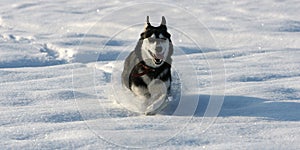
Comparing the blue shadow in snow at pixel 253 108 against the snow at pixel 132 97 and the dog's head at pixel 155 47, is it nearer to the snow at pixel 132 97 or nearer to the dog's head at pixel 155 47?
the snow at pixel 132 97

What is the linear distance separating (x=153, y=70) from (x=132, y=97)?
31 centimetres

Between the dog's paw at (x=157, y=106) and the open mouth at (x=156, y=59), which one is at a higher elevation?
the open mouth at (x=156, y=59)

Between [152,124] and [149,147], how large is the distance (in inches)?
15.1

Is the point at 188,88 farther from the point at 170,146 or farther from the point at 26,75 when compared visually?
the point at 26,75

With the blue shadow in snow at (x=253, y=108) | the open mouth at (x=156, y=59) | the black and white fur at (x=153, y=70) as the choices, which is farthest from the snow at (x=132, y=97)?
the open mouth at (x=156, y=59)

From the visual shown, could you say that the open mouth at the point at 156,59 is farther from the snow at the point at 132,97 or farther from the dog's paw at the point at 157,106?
the snow at the point at 132,97

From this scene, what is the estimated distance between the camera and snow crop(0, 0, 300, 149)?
8.32 ft

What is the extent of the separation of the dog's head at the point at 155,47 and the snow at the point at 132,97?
34 cm

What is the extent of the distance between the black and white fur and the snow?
117mm

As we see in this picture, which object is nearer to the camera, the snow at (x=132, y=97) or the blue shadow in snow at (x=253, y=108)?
the snow at (x=132, y=97)

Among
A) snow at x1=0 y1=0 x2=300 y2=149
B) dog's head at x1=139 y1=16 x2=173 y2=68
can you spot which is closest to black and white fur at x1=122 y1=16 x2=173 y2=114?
dog's head at x1=139 y1=16 x2=173 y2=68

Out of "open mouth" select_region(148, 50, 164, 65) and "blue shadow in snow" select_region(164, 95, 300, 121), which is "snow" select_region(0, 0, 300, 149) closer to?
"blue shadow in snow" select_region(164, 95, 300, 121)

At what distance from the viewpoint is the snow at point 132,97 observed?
254 centimetres

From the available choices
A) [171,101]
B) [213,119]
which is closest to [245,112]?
[213,119]
